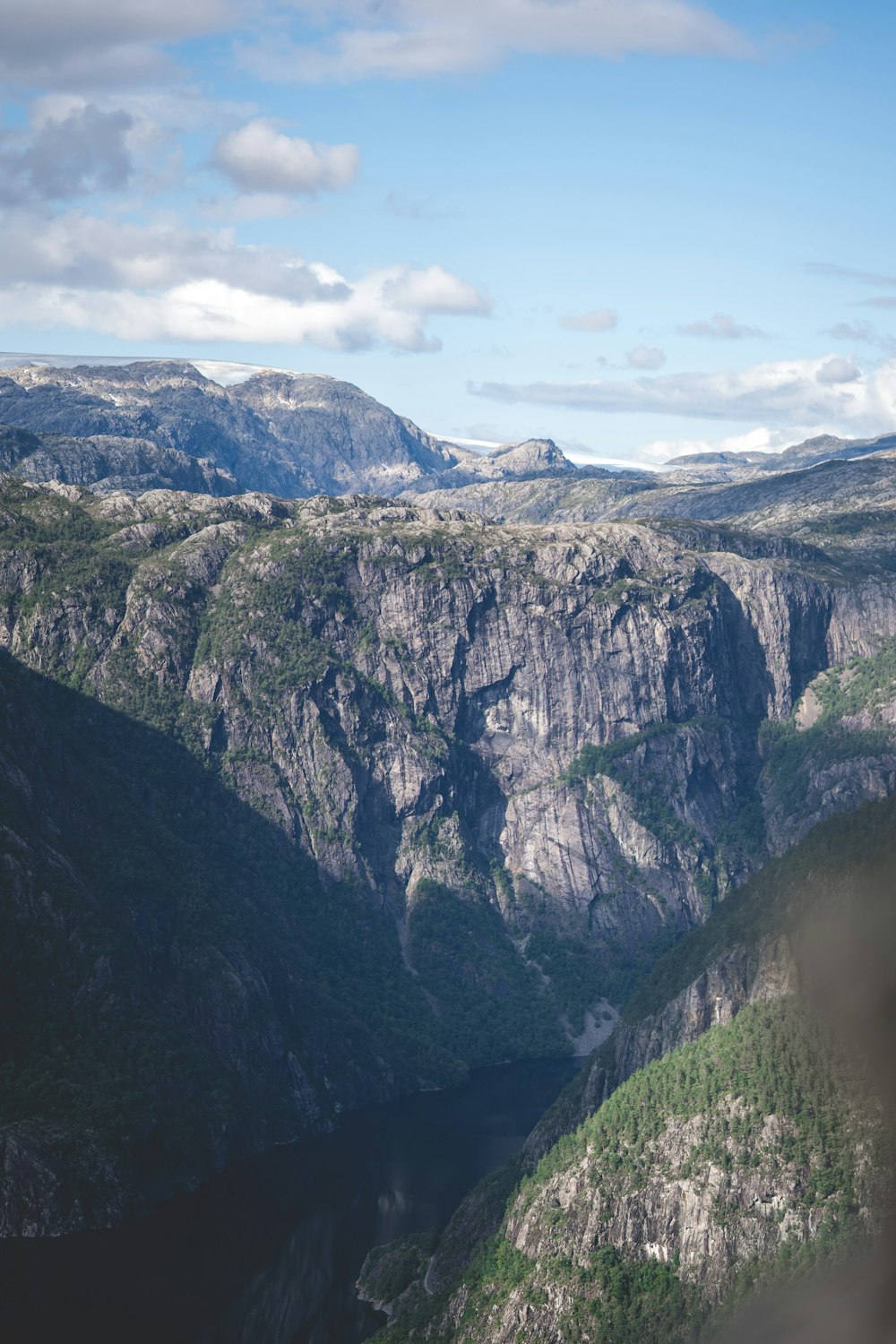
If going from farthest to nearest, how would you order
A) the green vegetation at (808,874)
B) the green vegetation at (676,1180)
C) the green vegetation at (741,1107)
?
the green vegetation at (808,874) → the green vegetation at (741,1107) → the green vegetation at (676,1180)

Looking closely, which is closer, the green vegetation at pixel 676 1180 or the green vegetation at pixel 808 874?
the green vegetation at pixel 676 1180

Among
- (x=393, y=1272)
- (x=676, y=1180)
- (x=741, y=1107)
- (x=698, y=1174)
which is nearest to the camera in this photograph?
(x=698, y=1174)

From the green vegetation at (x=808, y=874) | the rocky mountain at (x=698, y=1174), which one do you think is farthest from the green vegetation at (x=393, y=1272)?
the green vegetation at (x=808, y=874)

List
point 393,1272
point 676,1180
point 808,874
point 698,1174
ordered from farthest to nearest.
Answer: point 393,1272 → point 808,874 → point 676,1180 → point 698,1174

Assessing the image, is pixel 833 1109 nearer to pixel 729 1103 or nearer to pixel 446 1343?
pixel 729 1103

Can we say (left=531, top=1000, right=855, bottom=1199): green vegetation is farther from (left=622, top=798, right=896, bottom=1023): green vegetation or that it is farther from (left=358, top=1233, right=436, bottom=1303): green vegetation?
(left=358, top=1233, right=436, bottom=1303): green vegetation

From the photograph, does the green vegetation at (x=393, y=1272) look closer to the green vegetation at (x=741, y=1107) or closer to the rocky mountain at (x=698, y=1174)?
the rocky mountain at (x=698, y=1174)

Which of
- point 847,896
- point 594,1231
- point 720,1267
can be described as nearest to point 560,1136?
point 594,1231

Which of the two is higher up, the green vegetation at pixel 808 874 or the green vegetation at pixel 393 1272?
the green vegetation at pixel 808 874

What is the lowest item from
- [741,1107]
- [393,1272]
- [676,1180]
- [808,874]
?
[393,1272]

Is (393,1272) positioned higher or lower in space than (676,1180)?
lower

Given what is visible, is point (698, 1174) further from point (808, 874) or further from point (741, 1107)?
point (808, 874)

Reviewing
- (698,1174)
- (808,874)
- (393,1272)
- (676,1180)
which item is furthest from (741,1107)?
(393,1272)
